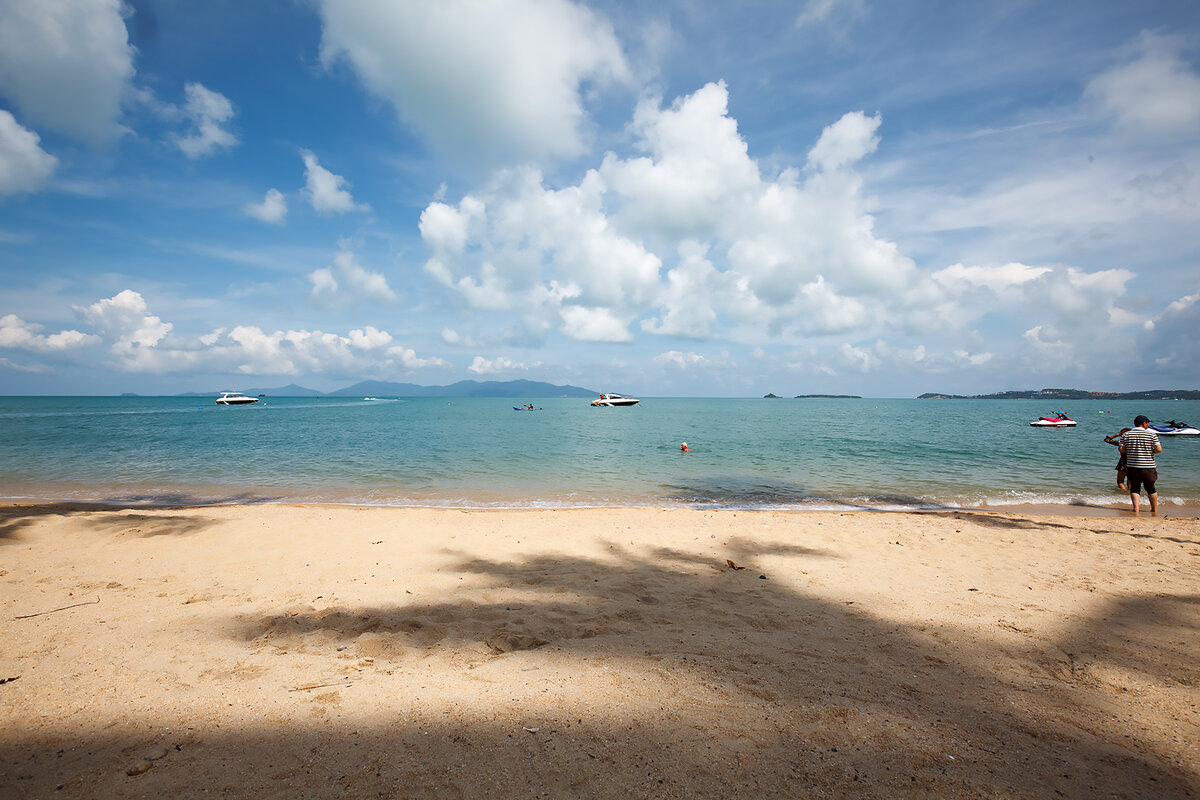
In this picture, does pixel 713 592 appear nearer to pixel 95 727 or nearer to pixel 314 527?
pixel 95 727

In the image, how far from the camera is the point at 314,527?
10.8m

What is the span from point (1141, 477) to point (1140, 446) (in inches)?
36.3

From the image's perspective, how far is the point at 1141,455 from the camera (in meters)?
13.3

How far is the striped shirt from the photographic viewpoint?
43.1 feet

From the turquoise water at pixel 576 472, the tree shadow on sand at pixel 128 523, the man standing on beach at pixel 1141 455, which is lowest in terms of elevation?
the turquoise water at pixel 576 472

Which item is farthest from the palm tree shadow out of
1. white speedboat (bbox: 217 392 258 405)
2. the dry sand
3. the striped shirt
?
white speedboat (bbox: 217 392 258 405)

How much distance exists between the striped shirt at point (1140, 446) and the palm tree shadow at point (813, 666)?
32.4 ft

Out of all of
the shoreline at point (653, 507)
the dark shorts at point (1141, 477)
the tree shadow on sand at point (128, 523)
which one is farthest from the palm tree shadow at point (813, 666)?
the dark shorts at point (1141, 477)

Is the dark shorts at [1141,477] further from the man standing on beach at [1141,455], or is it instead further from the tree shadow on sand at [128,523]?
the tree shadow on sand at [128,523]

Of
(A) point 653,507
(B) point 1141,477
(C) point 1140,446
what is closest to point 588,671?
(A) point 653,507

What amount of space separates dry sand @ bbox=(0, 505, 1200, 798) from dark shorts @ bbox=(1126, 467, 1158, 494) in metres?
5.54

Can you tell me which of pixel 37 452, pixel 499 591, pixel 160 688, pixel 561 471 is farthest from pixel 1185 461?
pixel 37 452

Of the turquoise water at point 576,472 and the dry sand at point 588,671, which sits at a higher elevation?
the dry sand at point 588,671

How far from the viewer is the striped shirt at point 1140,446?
1313 centimetres
